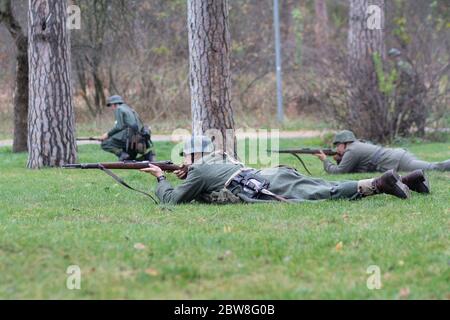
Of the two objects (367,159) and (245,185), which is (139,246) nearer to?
(245,185)

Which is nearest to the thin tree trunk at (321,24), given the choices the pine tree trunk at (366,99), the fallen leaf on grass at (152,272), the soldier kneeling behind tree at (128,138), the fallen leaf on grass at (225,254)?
the pine tree trunk at (366,99)

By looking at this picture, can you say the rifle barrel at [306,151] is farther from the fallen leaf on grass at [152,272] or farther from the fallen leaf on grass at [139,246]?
the fallen leaf on grass at [152,272]

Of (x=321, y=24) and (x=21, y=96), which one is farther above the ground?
(x=321, y=24)

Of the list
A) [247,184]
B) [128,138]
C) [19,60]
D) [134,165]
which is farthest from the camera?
[19,60]

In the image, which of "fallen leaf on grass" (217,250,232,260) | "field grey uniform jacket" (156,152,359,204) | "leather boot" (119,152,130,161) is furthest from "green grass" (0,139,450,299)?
"leather boot" (119,152,130,161)

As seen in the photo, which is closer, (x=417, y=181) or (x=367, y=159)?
(x=417, y=181)

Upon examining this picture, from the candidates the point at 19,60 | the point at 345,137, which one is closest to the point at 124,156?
the point at 19,60

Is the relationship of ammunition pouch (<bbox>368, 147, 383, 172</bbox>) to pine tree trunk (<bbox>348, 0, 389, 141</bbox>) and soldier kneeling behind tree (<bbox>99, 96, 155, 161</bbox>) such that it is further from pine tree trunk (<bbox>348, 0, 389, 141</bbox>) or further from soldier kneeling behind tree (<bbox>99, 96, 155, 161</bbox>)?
pine tree trunk (<bbox>348, 0, 389, 141</bbox>)

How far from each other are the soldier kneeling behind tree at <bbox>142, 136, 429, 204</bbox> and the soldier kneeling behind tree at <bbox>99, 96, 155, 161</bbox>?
21.5ft

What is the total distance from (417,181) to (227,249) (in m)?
3.60

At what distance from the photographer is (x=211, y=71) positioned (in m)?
12.7

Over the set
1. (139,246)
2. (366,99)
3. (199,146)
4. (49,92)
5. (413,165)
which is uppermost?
(49,92)

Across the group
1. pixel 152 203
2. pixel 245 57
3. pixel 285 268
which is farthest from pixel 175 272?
pixel 245 57
